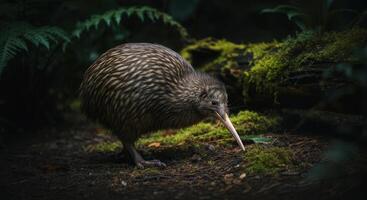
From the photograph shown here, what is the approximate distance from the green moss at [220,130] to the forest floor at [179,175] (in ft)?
0.87

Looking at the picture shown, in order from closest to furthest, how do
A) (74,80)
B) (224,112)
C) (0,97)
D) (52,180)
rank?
(52,180)
(224,112)
(0,97)
(74,80)

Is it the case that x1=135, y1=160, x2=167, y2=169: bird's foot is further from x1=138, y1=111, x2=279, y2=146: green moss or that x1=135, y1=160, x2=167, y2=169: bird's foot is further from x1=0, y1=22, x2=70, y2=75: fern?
x1=0, y1=22, x2=70, y2=75: fern

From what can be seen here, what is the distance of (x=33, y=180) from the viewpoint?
5129mm

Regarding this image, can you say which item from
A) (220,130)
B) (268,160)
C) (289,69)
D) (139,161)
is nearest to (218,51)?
(220,130)

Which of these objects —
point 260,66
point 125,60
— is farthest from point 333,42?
point 125,60

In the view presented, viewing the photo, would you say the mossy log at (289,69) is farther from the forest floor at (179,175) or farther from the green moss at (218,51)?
the forest floor at (179,175)

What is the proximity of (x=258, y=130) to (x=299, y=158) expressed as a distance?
1314mm

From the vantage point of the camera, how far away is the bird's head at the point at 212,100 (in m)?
5.46

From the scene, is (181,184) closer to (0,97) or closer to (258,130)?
(258,130)

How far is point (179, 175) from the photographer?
16.2ft

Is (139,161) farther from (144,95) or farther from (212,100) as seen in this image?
(212,100)

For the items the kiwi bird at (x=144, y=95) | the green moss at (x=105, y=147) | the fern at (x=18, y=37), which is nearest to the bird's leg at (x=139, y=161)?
the kiwi bird at (x=144, y=95)

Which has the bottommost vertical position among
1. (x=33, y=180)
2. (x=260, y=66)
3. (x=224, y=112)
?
(x=33, y=180)

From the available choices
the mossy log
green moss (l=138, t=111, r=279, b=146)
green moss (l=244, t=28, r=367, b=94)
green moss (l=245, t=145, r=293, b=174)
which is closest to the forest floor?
green moss (l=245, t=145, r=293, b=174)
